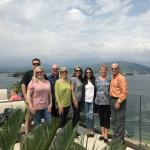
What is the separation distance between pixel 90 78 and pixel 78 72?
0.93 ft

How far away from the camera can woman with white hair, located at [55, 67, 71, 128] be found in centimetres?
669

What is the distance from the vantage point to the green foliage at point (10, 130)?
278cm

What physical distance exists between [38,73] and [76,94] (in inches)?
47.7

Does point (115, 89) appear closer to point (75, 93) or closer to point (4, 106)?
point (75, 93)

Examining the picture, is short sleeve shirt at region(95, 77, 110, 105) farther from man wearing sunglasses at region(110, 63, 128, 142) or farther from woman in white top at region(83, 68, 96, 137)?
woman in white top at region(83, 68, 96, 137)

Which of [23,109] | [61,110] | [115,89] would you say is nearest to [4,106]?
[61,110]

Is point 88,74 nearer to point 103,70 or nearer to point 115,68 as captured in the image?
point 103,70

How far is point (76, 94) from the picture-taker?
7152 millimetres

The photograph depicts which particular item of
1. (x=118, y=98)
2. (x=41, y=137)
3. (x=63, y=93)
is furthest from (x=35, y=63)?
(x=41, y=137)

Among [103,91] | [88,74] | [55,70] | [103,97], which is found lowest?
[103,97]

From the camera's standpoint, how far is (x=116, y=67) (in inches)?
258

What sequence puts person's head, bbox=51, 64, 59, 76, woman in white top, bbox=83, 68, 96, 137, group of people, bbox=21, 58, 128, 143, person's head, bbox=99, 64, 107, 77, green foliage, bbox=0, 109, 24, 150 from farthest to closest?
woman in white top, bbox=83, 68, 96, 137 → person's head, bbox=51, 64, 59, 76 → person's head, bbox=99, 64, 107, 77 → group of people, bbox=21, 58, 128, 143 → green foliage, bbox=0, 109, 24, 150

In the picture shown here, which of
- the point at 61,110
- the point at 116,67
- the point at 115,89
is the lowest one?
the point at 61,110

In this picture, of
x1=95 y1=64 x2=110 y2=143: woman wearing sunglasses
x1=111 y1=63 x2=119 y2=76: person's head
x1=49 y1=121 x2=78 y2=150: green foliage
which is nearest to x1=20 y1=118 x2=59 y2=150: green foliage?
x1=49 y1=121 x2=78 y2=150: green foliage
